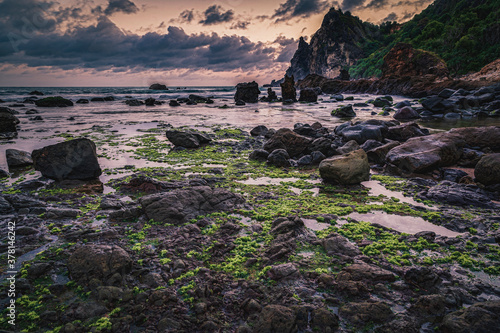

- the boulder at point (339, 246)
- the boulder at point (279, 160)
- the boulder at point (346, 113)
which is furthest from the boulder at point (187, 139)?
the boulder at point (346, 113)

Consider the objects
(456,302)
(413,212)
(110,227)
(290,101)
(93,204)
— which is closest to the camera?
(456,302)

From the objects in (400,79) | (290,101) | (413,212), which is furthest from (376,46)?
(413,212)

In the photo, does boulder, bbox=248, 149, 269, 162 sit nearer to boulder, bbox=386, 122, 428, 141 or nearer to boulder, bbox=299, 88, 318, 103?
boulder, bbox=386, 122, 428, 141

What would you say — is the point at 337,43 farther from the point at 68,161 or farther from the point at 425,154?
the point at 68,161

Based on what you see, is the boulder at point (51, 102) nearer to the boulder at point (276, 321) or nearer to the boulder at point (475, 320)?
the boulder at point (276, 321)

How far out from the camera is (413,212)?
5516mm

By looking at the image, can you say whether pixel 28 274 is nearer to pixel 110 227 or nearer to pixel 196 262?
pixel 110 227

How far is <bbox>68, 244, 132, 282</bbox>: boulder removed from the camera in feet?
11.3

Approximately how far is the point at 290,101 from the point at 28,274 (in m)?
41.2

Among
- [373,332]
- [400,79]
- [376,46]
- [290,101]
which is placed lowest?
[373,332]

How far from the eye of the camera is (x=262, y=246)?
439 centimetres

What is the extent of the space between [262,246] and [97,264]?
2502 millimetres

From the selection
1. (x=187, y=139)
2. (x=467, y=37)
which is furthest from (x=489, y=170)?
(x=467, y=37)

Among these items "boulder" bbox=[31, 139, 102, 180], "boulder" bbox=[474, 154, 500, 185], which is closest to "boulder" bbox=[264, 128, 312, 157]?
"boulder" bbox=[474, 154, 500, 185]
